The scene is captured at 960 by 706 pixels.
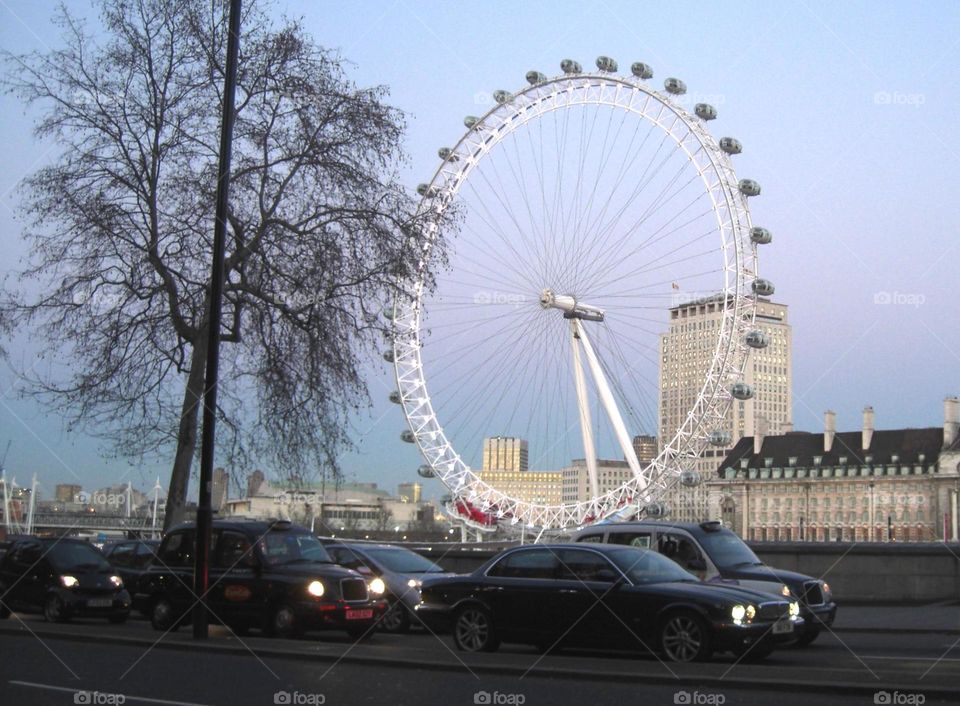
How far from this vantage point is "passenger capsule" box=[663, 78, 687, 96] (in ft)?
167

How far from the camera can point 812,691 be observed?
12.2 metres

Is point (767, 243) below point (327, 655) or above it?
above

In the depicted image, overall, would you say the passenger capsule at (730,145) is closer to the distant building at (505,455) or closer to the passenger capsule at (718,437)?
the passenger capsule at (718,437)

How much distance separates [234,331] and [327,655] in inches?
396

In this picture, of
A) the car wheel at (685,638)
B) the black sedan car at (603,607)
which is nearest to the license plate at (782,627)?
the black sedan car at (603,607)

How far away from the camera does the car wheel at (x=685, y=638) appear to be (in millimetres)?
15789

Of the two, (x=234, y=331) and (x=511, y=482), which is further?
(x=511, y=482)

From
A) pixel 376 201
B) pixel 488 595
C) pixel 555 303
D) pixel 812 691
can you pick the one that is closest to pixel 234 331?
pixel 376 201

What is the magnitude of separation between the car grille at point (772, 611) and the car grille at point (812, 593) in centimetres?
306

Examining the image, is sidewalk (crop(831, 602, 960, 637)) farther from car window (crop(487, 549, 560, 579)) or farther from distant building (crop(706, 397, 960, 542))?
distant building (crop(706, 397, 960, 542))

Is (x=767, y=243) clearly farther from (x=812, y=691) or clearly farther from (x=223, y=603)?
(x=812, y=691)

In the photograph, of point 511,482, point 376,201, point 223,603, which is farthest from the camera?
point 511,482

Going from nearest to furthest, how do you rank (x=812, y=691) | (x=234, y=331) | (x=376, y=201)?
(x=812, y=691)
(x=234, y=331)
(x=376, y=201)

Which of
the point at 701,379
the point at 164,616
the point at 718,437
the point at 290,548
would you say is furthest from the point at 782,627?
the point at 701,379
